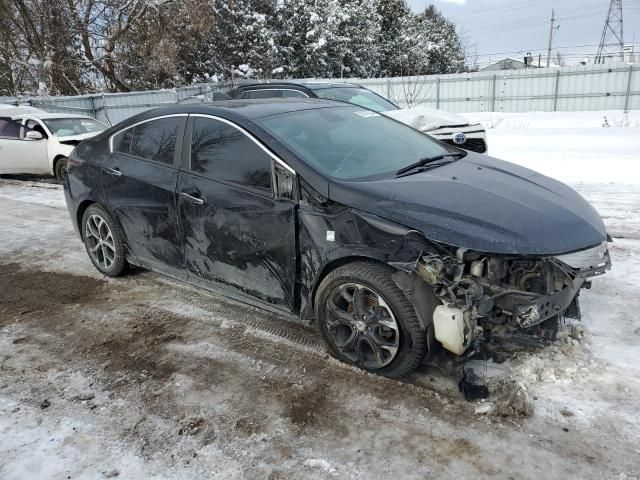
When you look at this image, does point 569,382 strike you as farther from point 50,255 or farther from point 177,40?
point 177,40

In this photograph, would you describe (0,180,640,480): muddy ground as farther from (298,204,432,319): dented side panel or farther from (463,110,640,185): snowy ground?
(463,110,640,185): snowy ground

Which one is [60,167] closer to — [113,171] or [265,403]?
[113,171]

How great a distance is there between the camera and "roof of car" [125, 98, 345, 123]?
3.90 m

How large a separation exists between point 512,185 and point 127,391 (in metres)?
2.82

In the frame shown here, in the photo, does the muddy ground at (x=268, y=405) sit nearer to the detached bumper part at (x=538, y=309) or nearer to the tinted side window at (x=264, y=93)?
the detached bumper part at (x=538, y=309)

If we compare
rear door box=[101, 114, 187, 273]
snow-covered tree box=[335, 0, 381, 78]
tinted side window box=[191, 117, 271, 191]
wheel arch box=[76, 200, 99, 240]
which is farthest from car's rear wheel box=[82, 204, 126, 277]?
snow-covered tree box=[335, 0, 381, 78]

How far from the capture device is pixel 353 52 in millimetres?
34062

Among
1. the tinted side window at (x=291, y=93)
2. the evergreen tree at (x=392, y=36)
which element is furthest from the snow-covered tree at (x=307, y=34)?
the tinted side window at (x=291, y=93)

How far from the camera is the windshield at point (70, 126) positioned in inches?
442

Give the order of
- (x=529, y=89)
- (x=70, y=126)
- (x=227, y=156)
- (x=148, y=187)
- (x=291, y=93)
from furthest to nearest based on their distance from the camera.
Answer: (x=529, y=89) < (x=70, y=126) < (x=291, y=93) < (x=148, y=187) < (x=227, y=156)

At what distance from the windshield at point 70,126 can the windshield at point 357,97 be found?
5786 mm

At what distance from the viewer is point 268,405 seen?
3.07m

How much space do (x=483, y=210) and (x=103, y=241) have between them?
361 centimetres

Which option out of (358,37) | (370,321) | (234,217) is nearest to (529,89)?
(358,37)
